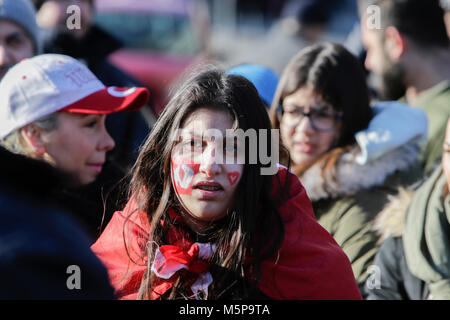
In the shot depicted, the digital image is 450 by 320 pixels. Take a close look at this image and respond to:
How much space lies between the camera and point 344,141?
346 cm

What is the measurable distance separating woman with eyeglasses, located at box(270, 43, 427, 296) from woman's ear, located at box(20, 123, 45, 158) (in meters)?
1.39

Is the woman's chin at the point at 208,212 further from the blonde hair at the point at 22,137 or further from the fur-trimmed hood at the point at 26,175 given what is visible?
the blonde hair at the point at 22,137

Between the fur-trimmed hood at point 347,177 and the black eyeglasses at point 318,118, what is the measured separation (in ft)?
0.65

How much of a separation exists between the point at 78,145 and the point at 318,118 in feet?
4.55

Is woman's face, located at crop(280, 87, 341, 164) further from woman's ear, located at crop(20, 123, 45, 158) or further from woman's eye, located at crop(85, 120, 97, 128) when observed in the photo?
woman's ear, located at crop(20, 123, 45, 158)

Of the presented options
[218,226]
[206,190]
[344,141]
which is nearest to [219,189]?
[206,190]

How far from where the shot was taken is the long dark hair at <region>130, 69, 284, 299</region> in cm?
226

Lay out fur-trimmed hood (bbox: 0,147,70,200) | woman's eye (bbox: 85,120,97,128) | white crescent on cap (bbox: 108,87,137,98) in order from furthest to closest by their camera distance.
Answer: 1. white crescent on cap (bbox: 108,87,137,98)
2. woman's eye (bbox: 85,120,97,128)
3. fur-trimmed hood (bbox: 0,147,70,200)

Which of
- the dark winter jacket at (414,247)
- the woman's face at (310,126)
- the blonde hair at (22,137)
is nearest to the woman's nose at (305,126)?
the woman's face at (310,126)

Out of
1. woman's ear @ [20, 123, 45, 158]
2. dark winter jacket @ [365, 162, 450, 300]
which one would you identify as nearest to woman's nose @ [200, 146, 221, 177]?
woman's ear @ [20, 123, 45, 158]

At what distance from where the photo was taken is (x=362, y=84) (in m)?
3.55

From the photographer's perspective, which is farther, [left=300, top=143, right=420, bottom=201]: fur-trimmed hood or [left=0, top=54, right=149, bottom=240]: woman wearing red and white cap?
[left=300, top=143, right=420, bottom=201]: fur-trimmed hood

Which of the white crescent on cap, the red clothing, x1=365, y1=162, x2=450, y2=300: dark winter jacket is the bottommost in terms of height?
x1=365, y1=162, x2=450, y2=300: dark winter jacket
